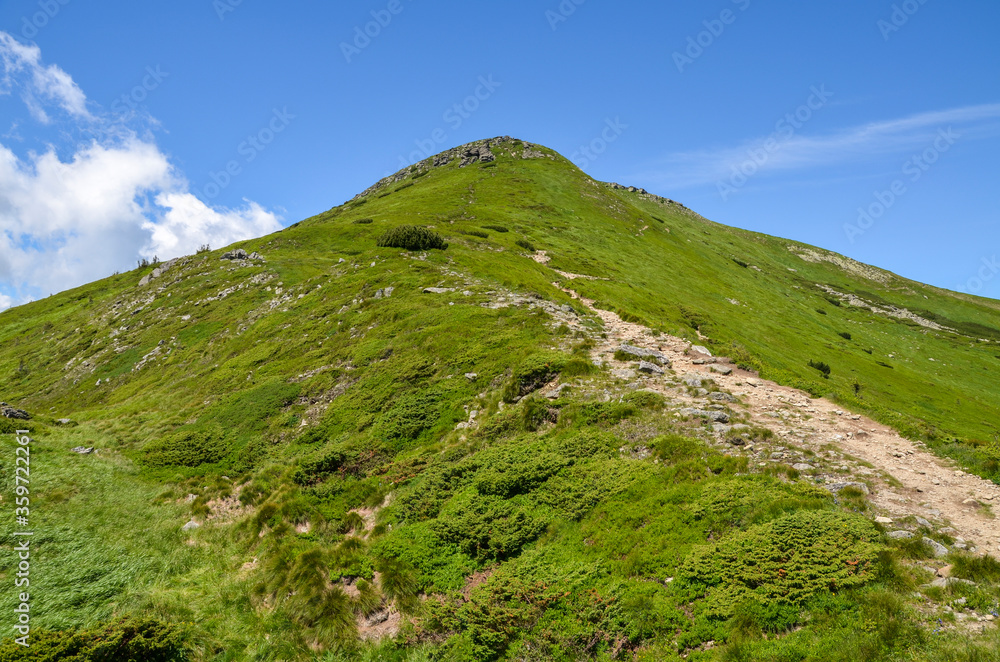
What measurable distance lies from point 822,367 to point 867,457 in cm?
4552

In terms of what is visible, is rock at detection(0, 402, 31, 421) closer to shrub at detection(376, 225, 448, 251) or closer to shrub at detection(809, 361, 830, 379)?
shrub at detection(376, 225, 448, 251)

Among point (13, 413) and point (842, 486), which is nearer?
point (842, 486)

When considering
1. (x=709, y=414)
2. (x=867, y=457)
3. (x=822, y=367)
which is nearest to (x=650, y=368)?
(x=709, y=414)

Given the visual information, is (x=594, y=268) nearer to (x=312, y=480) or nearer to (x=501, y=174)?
(x=312, y=480)

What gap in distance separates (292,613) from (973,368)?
109 meters

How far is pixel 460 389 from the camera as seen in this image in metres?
24.3

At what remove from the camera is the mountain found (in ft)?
34.5

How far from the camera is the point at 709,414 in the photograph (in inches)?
733

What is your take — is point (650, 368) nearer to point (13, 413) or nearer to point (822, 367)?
point (13, 413)

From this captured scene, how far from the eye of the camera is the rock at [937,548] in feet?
35.3

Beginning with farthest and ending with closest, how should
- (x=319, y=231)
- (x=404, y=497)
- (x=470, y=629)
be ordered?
(x=319, y=231), (x=404, y=497), (x=470, y=629)

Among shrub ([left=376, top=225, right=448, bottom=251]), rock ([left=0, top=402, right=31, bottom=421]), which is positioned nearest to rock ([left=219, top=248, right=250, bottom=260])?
shrub ([left=376, top=225, right=448, bottom=251])

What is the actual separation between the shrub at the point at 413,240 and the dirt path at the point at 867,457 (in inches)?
1362

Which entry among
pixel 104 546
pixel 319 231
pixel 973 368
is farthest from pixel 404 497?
pixel 973 368
